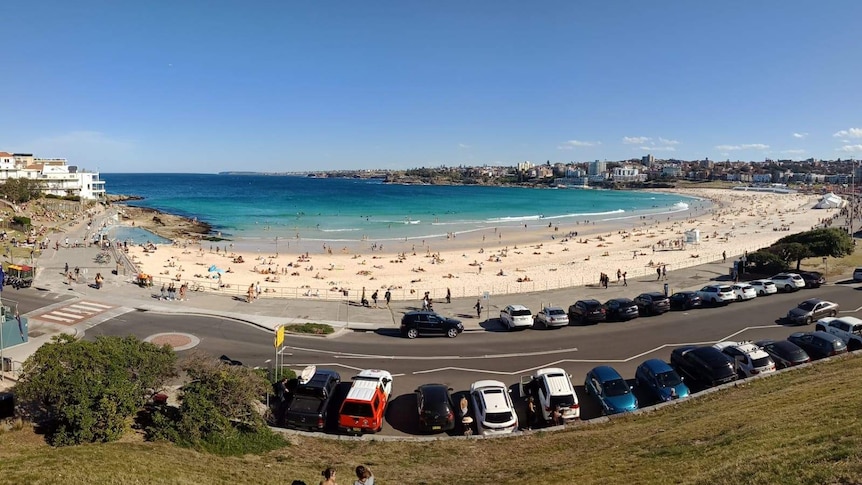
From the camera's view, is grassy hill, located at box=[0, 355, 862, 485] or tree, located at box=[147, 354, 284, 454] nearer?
grassy hill, located at box=[0, 355, 862, 485]

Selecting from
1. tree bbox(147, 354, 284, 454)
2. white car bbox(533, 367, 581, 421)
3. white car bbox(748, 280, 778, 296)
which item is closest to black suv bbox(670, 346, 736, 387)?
white car bbox(533, 367, 581, 421)

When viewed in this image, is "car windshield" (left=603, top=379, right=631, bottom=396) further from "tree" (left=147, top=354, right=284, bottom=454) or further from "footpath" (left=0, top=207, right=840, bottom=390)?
"tree" (left=147, top=354, right=284, bottom=454)

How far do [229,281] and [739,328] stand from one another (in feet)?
108

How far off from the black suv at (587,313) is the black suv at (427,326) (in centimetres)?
619

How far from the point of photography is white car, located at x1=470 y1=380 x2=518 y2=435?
43.9 ft

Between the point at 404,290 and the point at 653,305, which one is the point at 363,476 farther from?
the point at 404,290

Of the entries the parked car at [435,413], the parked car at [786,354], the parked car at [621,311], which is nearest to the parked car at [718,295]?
the parked car at [621,311]

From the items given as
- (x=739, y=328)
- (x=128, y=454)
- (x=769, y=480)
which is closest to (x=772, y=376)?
(x=739, y=328)

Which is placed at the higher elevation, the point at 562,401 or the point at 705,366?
the point at 705,366

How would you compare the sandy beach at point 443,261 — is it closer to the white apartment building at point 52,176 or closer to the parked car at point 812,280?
the parked car at point 812,280

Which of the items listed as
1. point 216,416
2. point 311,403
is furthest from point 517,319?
point 216,416

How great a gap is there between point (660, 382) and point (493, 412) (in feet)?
18.6

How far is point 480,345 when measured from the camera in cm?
2139

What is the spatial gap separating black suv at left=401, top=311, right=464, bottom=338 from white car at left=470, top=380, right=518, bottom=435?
7930 millimetres
